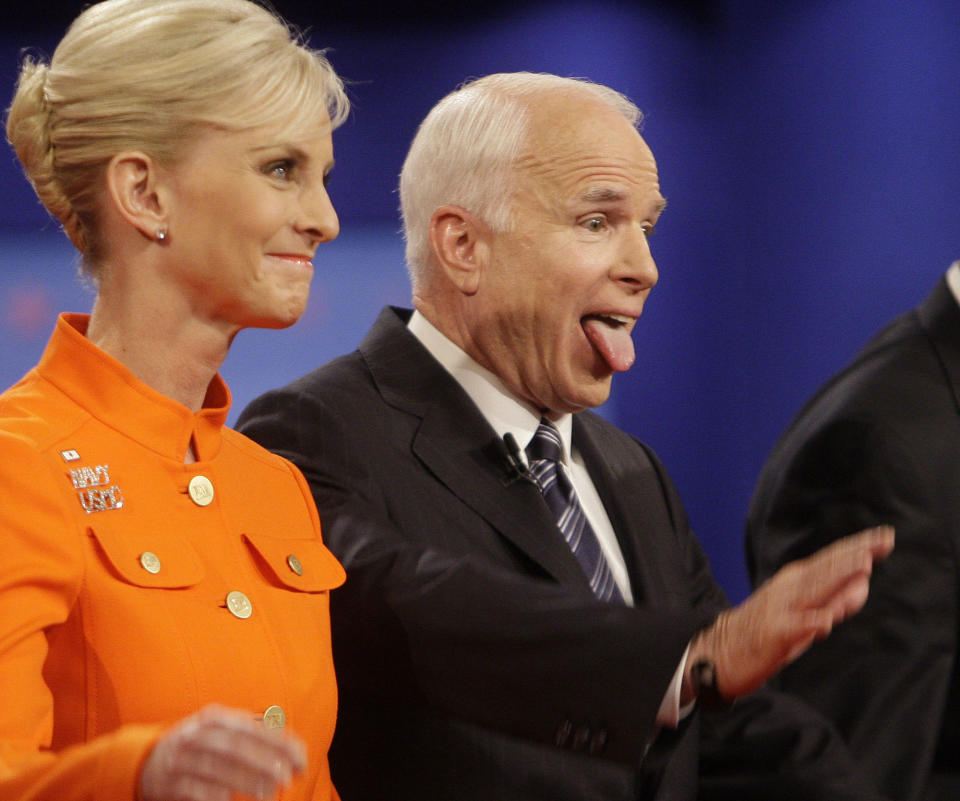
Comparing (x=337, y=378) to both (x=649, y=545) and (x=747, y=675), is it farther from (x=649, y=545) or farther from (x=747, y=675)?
(x=747, y=675)

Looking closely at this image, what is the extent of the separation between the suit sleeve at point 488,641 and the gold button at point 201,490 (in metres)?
0.24

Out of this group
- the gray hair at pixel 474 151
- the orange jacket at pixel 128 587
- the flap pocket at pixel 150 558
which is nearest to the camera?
the orange jacket at pixel 128 587

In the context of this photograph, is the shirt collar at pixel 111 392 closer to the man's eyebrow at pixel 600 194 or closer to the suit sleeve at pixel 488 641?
the suit sleeve at pixel 488 641

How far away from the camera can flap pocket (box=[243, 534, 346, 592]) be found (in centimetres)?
129

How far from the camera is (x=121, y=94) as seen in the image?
47.6 inches

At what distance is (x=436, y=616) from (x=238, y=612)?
10.5 inches

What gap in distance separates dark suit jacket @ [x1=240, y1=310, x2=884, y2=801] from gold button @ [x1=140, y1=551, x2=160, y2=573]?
1.09 feet

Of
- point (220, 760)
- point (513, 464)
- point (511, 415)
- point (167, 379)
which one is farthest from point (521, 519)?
point (220, 760)

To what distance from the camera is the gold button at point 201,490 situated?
4.10 ft

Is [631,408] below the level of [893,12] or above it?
below

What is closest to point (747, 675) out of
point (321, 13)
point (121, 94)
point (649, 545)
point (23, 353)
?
point (649, 545)

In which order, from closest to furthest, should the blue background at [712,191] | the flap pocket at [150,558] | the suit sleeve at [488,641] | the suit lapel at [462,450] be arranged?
the flap pocket at [150,558] < the suit sleeve at [488,641] < the suit lapel at [462,450] < the blue background at [712,191]

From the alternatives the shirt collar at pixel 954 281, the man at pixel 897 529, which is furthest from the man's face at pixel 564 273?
the shirt collar at pixel 954 281

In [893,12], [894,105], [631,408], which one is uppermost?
[893,12]
